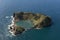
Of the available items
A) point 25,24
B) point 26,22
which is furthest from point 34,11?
point 25,24

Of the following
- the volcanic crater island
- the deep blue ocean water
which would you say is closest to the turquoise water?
the volcanic crater island

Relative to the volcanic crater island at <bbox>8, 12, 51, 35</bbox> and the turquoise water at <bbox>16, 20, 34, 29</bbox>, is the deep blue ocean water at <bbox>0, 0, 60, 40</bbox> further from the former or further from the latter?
the turquoise water at <bbox>16, 20, 34, 29</bbox>

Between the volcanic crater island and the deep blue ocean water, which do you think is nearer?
the deep blue ocean water

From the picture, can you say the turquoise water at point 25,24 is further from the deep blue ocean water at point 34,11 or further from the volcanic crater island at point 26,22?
the deep blue ocean water at point 34,11

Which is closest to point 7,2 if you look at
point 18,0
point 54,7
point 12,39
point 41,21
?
point 18,0

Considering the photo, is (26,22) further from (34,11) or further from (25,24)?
(34,11)

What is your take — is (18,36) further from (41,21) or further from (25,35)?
(41,21)

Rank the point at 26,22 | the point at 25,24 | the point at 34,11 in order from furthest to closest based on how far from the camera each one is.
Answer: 1. the point at 34,11
2. the point at 26,22
3. the point at 25,24
